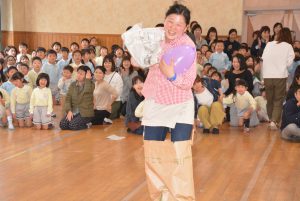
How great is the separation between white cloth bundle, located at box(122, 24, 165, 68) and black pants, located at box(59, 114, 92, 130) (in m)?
3.97

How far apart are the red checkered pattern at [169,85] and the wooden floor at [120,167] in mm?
1192

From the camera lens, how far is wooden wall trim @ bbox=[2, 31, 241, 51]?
12.6m

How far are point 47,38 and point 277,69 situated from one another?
8341 millimetres

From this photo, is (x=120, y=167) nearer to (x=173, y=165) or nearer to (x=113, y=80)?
(x=173, y=165)

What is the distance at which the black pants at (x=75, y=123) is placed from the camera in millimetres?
6383

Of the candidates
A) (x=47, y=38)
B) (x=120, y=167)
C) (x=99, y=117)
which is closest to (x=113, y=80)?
(x=99, y=117)

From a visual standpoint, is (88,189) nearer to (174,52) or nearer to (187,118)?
(187,118)

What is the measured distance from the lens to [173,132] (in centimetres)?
271

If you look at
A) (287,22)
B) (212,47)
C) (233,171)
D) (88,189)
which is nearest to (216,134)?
(233,171)

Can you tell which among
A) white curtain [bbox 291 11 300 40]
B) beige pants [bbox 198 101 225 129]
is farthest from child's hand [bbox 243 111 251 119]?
white curtain [bbox 291 11 300 40]

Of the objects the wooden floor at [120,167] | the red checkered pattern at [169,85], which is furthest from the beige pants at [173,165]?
the wooden floor at [120,167]

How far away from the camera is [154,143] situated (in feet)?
8.91

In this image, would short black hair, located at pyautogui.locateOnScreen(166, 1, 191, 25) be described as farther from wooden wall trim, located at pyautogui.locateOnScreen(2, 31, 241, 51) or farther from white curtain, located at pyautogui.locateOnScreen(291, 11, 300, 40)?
wooden wall trim, located at pyautogui.locateOnScreen(2, 31, 241, 51)

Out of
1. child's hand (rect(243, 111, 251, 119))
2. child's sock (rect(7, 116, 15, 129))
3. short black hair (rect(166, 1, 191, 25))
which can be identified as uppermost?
short black hair (rect(166, 1, 191, 25))
